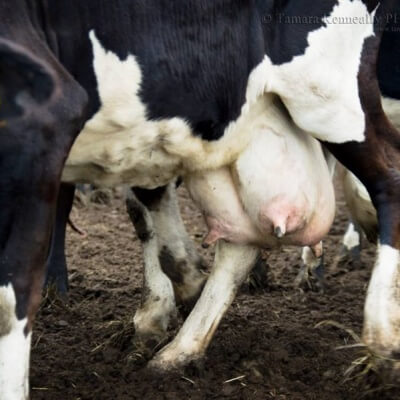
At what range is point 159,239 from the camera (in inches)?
201

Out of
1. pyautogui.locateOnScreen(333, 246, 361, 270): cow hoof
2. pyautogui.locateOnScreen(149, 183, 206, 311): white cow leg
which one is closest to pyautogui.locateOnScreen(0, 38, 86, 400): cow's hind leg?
pyautogui.locateOnScreen(149, 183, 206, 311): white cow leg

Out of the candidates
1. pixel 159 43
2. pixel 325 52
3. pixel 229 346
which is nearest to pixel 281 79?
pixel 325 52

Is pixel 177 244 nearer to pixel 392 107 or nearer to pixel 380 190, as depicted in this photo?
pixel 380 190

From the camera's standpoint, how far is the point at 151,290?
5.05m

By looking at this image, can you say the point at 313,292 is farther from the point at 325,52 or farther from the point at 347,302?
the point at 325,52

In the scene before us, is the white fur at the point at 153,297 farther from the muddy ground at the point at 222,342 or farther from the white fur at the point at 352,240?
the white fur at the point at 352,240

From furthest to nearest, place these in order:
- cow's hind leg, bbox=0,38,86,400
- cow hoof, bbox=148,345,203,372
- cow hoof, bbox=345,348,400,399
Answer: cow hoof, bbox=148,345,203,372 < cow hoof, bbox=345,348,400,399 < cow's hind leg, bbox=0,38,86,400

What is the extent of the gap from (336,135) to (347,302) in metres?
1.45

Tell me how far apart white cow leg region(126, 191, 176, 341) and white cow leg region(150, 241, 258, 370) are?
26 cm

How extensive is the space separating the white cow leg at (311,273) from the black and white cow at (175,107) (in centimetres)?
123

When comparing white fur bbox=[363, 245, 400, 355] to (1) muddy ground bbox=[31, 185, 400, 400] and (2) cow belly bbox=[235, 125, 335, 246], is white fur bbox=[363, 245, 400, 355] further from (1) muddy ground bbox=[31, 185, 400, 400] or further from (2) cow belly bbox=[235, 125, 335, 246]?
(2) cow belly bbox=[235, 125, 335, 246]

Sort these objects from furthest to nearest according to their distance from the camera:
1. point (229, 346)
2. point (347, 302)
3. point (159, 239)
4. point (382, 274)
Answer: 1. point (347, 302)
2. point (159, 239)
3. point (229, 346)
4. point (382, 274)

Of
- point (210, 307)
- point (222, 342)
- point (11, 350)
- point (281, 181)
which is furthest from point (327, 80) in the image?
point (11, 350)

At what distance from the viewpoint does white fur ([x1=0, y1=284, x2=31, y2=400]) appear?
3.50 meters
